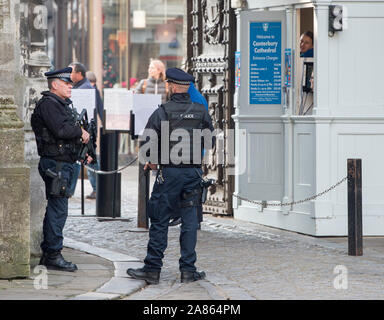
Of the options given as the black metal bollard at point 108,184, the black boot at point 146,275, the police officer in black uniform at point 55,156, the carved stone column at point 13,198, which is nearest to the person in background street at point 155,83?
the black metal bollard at point 108,184

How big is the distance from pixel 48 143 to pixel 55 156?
4.8 inches

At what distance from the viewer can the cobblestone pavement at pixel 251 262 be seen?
9.60 m

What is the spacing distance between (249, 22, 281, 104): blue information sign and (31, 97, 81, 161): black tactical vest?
4355 millimetres

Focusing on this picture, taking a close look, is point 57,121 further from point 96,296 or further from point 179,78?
point 96,296

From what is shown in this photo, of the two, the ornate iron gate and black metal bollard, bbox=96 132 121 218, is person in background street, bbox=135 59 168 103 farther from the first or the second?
black metal bollard, bbox=96 132 121 218

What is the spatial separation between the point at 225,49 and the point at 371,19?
2370 mm

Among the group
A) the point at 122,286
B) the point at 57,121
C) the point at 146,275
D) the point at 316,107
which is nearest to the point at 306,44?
the point at 316,107

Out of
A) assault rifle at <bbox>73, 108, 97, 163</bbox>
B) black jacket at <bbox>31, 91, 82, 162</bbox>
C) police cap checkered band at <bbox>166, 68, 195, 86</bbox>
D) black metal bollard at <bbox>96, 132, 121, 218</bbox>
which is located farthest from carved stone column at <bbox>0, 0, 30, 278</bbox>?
black metal bollard at <bbox>96, 132, 121, 218</bbox>

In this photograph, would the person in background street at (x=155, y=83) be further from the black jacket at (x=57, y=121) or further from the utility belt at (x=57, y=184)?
the utility belt at (x=57, y=184)

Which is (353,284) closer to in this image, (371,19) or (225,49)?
(371,19)

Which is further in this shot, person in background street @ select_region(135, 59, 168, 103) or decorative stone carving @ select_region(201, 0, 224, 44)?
person in background street @ select_region(135, 59, 168, 103)

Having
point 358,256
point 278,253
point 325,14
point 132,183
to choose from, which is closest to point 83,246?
point 278,253

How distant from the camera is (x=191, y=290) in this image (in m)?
9.71

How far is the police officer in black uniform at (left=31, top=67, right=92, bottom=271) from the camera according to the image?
10305 millimetres
